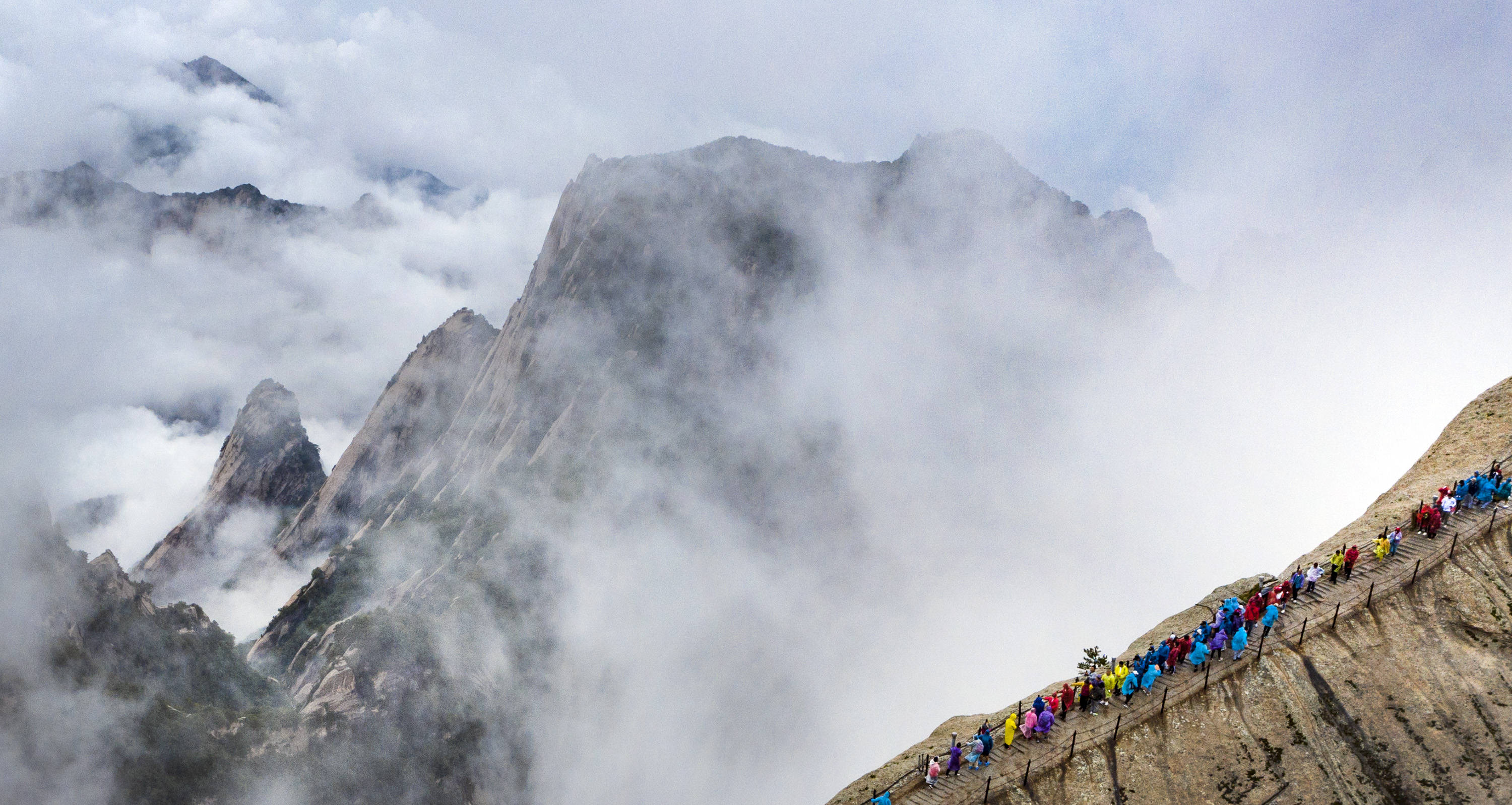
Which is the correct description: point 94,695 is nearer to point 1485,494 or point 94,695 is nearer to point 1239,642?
point 1239,642

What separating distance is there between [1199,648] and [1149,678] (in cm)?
331

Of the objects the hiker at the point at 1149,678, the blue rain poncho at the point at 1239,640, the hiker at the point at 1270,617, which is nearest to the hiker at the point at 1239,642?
the blue rain poncho at the point at 1239,640

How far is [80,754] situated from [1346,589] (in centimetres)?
11730

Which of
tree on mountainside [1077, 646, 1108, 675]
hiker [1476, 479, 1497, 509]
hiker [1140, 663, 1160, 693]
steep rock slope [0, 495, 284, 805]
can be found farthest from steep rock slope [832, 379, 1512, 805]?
steep rock slope [0, 495, 284, 805]

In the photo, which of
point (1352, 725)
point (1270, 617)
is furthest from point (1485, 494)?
point (1352, 725)

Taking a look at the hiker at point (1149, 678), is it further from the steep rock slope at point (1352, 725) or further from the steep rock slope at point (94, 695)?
the steep rock slope at point (94, 695)

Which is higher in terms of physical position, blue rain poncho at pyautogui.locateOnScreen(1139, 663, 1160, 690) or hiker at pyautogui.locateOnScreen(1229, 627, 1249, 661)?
hiker at pyautogui.locateOnScreen(1229, 627, 1249, 661)

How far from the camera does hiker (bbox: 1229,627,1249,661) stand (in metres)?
46.5

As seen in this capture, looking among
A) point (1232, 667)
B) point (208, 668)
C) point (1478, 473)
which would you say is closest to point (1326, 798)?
point (1232, 667)

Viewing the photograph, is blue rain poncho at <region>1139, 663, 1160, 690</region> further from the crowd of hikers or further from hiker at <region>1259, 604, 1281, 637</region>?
hiker at <region>1259, 604, 1281, 637</region>

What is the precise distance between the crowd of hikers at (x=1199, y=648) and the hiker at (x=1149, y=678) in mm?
38

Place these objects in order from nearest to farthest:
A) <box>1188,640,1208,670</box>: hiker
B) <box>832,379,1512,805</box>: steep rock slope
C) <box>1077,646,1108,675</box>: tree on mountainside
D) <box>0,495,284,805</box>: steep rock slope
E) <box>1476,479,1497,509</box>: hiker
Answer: <box>832,379,1512,805</box>: steep rock slope → <box>1188,640,1208,670</box>: hiker → <box>1077,646,1108,675</box>: tree on mountainside → <box>1476,479,1497,509</box>: hiker → <box>0,495,284,805</box>: steep rock slope

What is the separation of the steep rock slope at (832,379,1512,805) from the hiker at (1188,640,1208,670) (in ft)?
→ 4.13

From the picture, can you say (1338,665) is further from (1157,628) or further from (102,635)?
(102,635)
